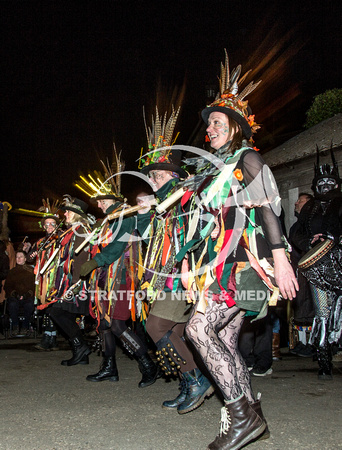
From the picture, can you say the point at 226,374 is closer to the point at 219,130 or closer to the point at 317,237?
the point at 219,130

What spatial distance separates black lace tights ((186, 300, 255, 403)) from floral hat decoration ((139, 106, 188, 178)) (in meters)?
1.90

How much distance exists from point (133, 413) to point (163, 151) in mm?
2365

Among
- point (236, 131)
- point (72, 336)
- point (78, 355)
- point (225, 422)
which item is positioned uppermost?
point (236, 131)

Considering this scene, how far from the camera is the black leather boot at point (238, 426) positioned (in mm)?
2705

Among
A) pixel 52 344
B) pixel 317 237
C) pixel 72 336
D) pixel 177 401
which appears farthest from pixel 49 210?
pixel 177 401

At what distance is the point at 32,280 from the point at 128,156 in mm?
11892

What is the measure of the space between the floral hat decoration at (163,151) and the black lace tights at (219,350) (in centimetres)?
190

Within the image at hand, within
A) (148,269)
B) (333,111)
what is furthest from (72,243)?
(333,111)

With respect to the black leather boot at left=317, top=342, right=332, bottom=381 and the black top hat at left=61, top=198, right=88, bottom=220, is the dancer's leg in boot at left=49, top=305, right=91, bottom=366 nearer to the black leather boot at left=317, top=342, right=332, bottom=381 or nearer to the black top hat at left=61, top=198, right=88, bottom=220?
the black top hat at left=61, top=198, right=88, bottom=220

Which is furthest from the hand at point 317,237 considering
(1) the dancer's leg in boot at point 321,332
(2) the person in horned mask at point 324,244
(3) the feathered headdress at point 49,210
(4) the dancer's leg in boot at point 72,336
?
(3) the feathered headdress at point 49,210

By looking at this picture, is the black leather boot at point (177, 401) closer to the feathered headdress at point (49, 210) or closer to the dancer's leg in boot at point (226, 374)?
the dancer's leg in boot at point (226, 374)

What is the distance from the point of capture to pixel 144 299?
5004mm

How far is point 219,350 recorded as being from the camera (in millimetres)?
2818

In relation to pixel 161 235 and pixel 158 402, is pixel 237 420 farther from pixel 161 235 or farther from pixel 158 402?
pixel 161 235
